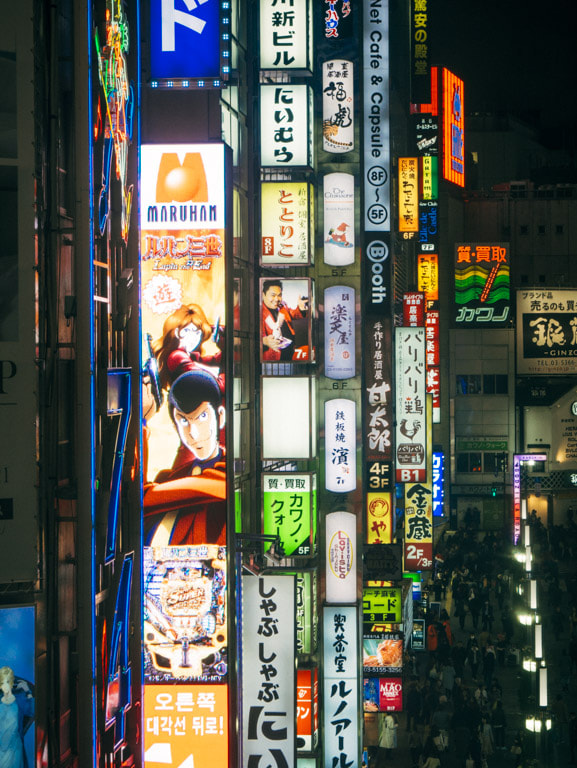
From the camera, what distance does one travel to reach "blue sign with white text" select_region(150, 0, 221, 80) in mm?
13227

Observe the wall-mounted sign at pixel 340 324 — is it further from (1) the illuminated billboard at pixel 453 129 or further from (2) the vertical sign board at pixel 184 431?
(1) the illuminated billboard at pixel 453 129

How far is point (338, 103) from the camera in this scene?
19938 millimetres

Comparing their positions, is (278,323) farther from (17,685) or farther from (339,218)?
(17,685)

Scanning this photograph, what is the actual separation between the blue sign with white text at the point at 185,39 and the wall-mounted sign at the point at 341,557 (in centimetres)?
910

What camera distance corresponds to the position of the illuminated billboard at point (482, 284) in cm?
5656

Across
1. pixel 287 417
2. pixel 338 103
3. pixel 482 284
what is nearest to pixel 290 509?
pixel 287 417

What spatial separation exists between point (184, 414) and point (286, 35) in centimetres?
800

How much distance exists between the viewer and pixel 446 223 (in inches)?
2384

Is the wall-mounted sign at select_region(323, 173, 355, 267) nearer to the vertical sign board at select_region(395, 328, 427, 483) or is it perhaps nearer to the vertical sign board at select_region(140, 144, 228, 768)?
the vertical sign board at select_region(140, 144, 228, 768)

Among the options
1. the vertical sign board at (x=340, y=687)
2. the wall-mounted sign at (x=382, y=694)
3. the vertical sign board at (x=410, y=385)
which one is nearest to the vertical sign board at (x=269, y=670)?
the vertical sign board at (x=340, y=687)

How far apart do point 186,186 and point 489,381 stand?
47.6 m

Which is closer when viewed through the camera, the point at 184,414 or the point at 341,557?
the point at 184,414

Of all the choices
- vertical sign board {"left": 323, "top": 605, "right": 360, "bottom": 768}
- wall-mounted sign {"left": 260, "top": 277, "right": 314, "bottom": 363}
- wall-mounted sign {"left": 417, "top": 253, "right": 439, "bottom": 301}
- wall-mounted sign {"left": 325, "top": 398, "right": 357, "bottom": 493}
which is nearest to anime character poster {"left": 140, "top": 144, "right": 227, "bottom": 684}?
wall-mounted sign {"left": 260, "top": 277, "right": 314, "bottom": 363}

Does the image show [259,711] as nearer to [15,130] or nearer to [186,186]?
[186,186]
